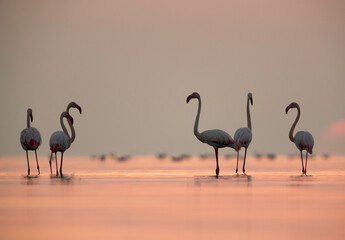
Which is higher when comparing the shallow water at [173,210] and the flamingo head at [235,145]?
the flamingo head at [235,145]

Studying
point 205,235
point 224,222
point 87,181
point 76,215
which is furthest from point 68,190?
point 205,235

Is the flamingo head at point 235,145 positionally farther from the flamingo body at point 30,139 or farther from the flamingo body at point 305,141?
the flamingo body at point 30,139

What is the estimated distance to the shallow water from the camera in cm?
1031

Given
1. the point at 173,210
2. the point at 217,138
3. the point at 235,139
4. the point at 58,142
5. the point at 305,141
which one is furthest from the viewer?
the point at 235,139

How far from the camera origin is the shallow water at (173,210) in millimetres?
10312

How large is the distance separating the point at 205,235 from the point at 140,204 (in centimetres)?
397

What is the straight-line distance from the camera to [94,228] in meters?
10.7

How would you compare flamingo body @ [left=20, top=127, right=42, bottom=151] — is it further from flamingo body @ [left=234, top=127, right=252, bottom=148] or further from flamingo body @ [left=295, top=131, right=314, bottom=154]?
flamingo body @ [left=295, top=131, right=314, bottom=154]

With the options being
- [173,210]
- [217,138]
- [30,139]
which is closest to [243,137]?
[217,138]

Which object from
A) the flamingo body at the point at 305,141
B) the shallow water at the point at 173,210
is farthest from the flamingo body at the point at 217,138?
the shallow water at the point at 173,210

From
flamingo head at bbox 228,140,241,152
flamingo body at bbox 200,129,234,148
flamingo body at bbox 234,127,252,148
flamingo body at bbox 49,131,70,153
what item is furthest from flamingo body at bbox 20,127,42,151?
flamingo body at bbox 234,127,252,148

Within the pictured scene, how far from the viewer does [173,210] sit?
1289 centimetres

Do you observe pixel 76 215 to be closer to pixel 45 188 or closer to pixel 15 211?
pixel 15 211

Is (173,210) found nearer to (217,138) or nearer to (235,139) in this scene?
(217,138)
